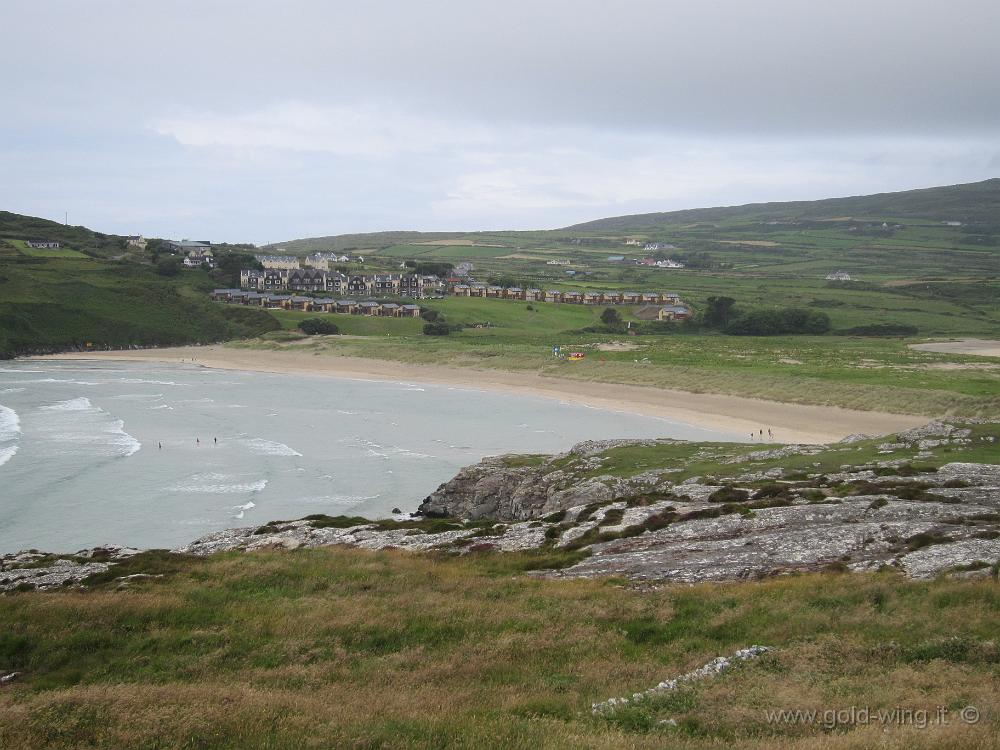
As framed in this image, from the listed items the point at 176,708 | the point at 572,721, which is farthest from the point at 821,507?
the point at 176,708

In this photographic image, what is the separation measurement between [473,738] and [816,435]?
56.1 metres

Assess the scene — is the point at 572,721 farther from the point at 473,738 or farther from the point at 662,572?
the point at 662,572

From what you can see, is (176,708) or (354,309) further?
(354,309)

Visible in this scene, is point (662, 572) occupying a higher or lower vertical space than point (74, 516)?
higher

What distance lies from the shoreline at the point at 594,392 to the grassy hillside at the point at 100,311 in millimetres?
4396

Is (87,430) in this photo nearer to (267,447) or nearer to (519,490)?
(267,447)

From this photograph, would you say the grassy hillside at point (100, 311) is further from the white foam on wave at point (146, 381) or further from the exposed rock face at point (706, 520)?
the exposed rock face at point (706, 520)

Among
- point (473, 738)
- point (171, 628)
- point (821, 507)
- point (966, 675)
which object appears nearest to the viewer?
point (473, 738)

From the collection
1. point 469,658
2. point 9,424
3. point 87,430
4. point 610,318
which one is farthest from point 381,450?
point 610,318

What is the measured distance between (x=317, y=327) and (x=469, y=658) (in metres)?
129

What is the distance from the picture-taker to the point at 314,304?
551ft

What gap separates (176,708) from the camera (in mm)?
12758

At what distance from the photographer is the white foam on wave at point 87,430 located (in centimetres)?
5888

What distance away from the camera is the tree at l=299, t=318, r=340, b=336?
140 metres
